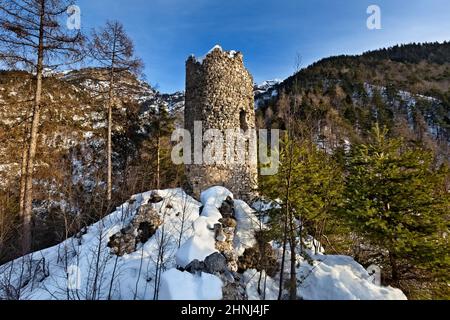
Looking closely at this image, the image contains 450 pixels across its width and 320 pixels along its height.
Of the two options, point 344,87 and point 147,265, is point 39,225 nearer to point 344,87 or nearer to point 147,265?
point 147,265

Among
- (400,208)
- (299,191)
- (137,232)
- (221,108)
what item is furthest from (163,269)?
(221,108)

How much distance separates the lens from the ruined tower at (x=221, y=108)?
1188 cm

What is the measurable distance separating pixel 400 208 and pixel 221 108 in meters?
7.28

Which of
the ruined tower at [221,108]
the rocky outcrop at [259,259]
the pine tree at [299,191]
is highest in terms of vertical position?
the ruined tower at [221,108]

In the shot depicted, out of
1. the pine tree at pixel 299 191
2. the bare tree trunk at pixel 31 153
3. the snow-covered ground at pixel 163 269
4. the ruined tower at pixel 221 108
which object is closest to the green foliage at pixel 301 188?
the pine tree at pixel 299 191

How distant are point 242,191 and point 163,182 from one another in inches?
316

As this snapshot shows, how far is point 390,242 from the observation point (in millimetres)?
7238

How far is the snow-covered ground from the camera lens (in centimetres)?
543

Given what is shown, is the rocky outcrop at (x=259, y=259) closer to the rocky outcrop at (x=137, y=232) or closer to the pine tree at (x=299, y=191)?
the pine tree at (x=299, y=191)

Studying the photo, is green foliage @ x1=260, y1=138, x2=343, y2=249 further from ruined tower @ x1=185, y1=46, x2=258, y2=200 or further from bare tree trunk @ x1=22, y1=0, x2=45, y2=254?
bare tree trunk @ x1=22, y1=0, x2=45, y2=254

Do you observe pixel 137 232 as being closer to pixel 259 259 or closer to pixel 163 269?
pixel 163 269

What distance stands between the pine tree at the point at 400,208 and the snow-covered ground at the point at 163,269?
1137 mm

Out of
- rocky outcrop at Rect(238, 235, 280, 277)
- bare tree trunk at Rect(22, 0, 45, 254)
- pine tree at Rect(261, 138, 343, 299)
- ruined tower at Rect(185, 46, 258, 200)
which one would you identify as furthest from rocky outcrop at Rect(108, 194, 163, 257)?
pine tree at Rect(261, 138, 343, 299)
